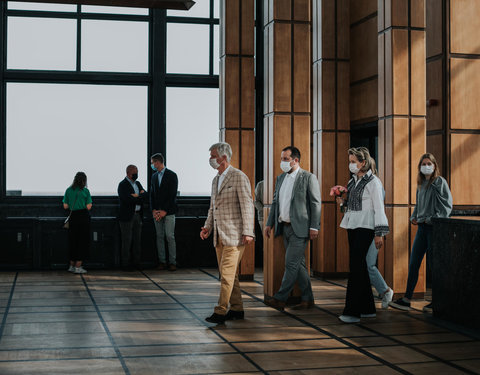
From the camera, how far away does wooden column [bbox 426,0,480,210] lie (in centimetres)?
868

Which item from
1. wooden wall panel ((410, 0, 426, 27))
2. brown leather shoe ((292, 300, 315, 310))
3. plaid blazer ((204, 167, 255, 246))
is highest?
wooden wall panel ((410, 0, 426, 27))

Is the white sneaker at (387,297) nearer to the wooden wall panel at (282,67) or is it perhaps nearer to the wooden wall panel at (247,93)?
the wooden wall panel at (282,67)

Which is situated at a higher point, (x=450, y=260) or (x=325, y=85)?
(x=325, y=85)

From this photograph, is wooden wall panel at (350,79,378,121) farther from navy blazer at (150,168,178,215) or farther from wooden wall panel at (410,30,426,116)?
navy blazer at (150,168,178,215)

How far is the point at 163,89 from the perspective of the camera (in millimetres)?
12414

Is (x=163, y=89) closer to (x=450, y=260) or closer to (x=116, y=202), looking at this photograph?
(x=116, y=202)

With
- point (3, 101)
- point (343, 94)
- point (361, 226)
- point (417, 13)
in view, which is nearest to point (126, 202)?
point (3, 101)

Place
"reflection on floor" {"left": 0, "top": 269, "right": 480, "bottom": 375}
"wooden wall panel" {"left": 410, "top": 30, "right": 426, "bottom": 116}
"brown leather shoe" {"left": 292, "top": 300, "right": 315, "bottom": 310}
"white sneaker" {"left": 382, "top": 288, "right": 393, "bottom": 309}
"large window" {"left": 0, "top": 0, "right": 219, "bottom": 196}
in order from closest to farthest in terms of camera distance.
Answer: "reflection on floor" {"left": 0, "top": 269, "right": 480, "bottom": 375} → "white sneaker" {"left": 382, "top": 288, "right": 393, "bottom": 309} → "brown leather shoe" {"left": 292, "top": 300, "right": 315, "bottom": 310} → "wooden wall panel" {"left": 410, "top": 30, "right": 426, "bottom": 116} → "large window" {"left": 0, "top": 0, "right": 219, "bottom": 196}

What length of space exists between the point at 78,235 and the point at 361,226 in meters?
5.67

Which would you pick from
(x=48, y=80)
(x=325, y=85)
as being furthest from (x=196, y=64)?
(x=325, y=85)

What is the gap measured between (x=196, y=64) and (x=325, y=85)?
3.43 m

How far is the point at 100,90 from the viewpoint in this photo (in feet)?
40.5

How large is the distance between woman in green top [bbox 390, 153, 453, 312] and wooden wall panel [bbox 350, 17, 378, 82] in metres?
2.90

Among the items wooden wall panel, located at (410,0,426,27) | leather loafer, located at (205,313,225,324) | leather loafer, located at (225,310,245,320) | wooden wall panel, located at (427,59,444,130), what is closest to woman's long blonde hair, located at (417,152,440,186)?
wooden wall panel, located at (410,0,426,27)
